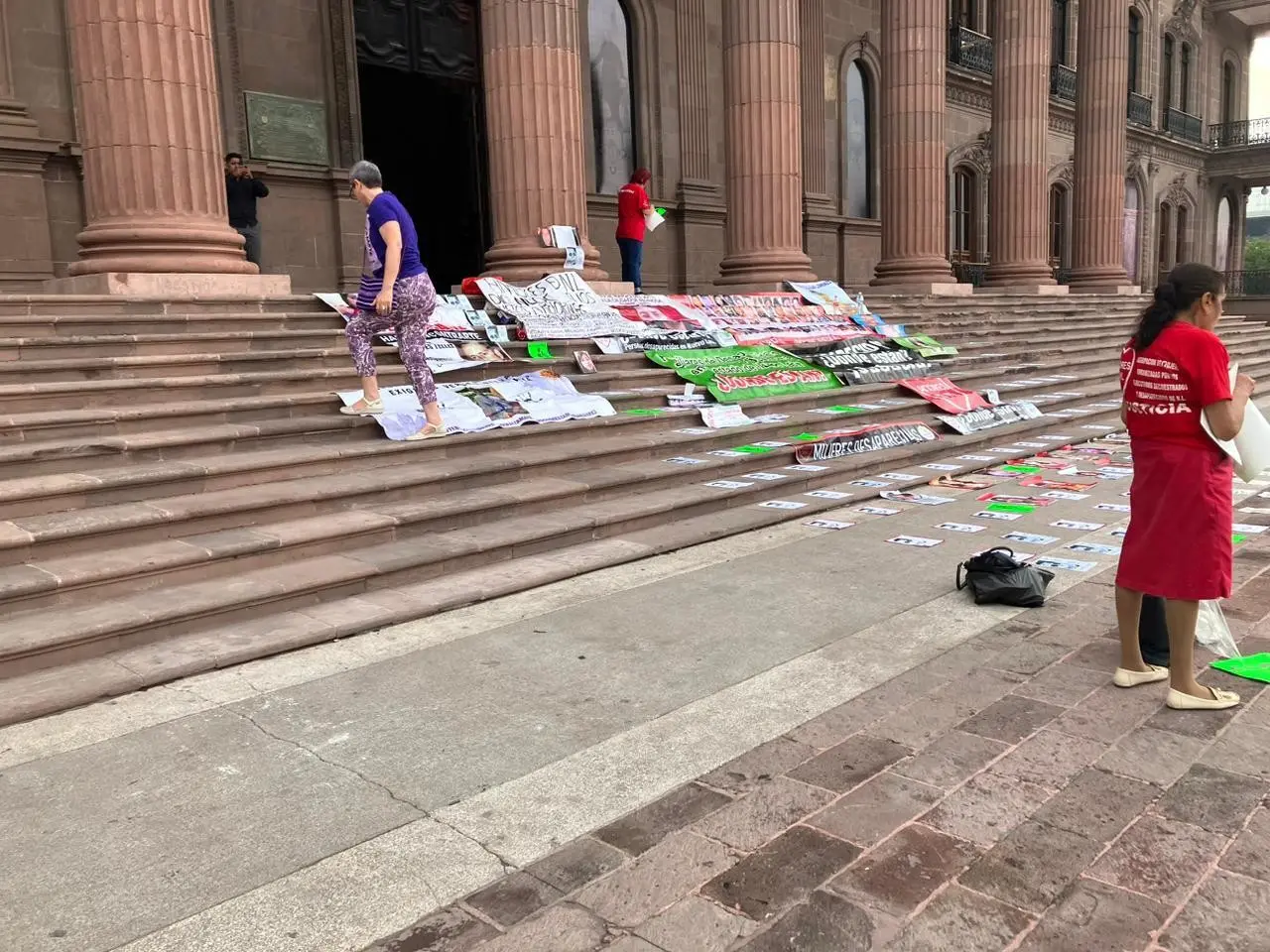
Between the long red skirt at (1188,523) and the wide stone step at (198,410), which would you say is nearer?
the long red skirt at (1188,523)

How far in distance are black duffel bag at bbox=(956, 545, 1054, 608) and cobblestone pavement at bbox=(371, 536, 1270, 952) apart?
1.23 meters

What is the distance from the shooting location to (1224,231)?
39.9 meters

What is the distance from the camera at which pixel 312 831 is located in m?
3.08

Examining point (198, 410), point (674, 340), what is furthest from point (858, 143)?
point (198, 410)

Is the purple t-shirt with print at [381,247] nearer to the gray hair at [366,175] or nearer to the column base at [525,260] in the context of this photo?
the gray hair at [366,175]

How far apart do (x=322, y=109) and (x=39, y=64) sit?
365 centimetres

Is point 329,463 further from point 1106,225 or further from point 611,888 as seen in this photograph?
point 1106,225

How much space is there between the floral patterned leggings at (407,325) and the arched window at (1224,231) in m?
40.9

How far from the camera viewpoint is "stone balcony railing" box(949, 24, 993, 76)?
26625 mm

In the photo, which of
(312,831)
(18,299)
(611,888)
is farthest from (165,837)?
(18,299)

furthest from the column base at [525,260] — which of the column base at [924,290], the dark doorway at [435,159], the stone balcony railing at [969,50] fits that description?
the stone balcony railing at [969,50]

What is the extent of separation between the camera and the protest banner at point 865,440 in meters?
9.29

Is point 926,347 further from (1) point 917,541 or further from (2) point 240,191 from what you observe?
(2) point 240,191

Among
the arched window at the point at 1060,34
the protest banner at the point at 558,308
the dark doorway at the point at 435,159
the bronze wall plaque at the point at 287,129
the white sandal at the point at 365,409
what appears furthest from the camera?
the arched window at the point at 1060,34
